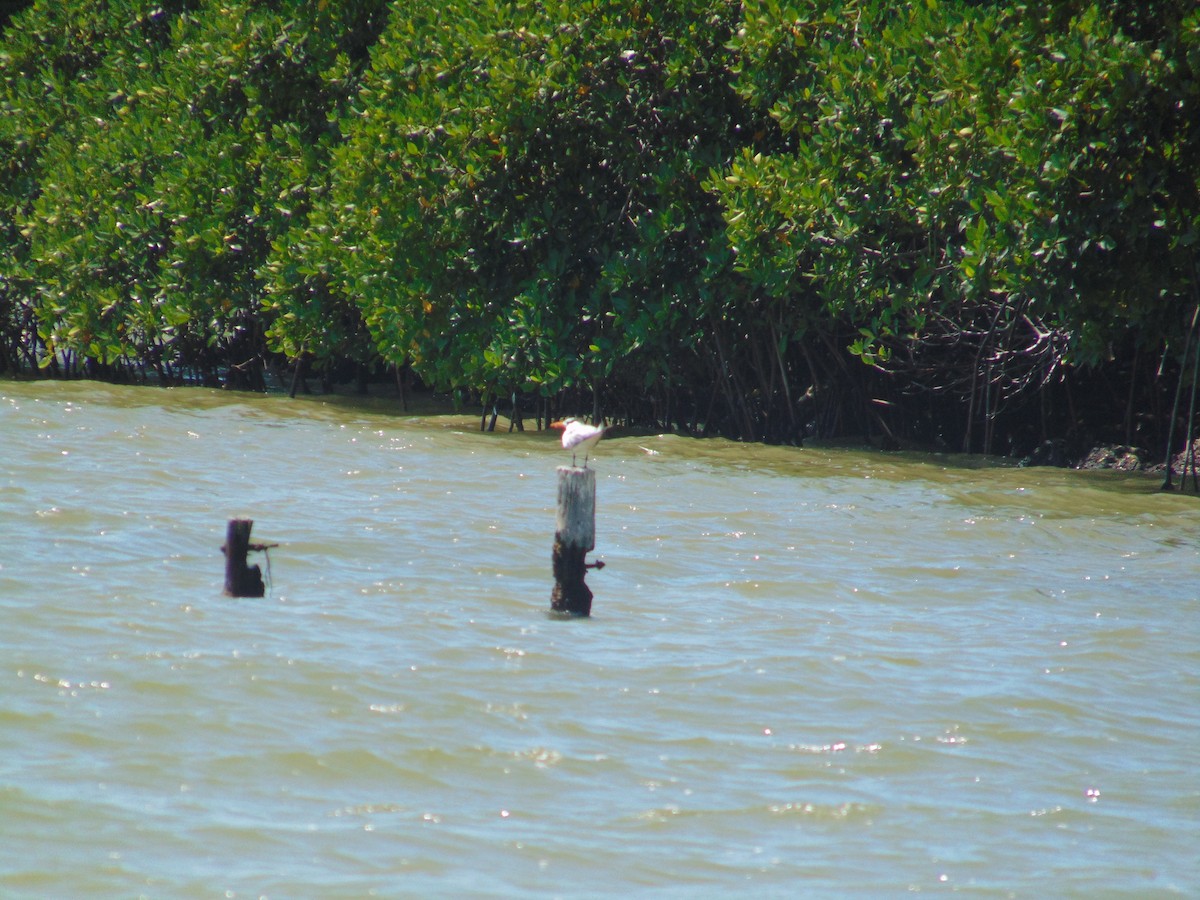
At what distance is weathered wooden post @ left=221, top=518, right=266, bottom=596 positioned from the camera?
6.93 m

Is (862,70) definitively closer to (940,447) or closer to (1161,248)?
(1161,248)

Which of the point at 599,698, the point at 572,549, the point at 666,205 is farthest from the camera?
the point at 666,205

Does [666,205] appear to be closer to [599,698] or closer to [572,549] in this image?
[572,549]

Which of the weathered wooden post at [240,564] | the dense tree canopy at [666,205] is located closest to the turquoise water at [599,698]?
the weathered wooden post at [240,564]

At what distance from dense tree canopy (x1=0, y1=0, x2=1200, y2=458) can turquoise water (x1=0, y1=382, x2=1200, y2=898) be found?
8.05ft

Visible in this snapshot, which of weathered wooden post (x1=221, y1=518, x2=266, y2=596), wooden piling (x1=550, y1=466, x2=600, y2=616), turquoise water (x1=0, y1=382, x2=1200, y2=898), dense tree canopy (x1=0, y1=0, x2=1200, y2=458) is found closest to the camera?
turquoise water (x1=0, y1=382, x2=1200, y2=898)

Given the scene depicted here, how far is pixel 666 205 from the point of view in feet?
46.0

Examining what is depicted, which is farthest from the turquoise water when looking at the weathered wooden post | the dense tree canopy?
the dense tree canopy

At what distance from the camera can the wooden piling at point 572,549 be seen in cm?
713

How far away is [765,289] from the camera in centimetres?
1333

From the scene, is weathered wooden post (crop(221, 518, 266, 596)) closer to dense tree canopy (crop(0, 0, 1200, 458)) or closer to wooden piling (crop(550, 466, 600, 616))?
wooden piling (crop(550, 466, 600, 616))

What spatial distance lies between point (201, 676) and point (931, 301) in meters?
8.77

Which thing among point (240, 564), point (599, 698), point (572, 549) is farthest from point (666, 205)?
point (599, 698)

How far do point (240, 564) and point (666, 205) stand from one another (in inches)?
311
